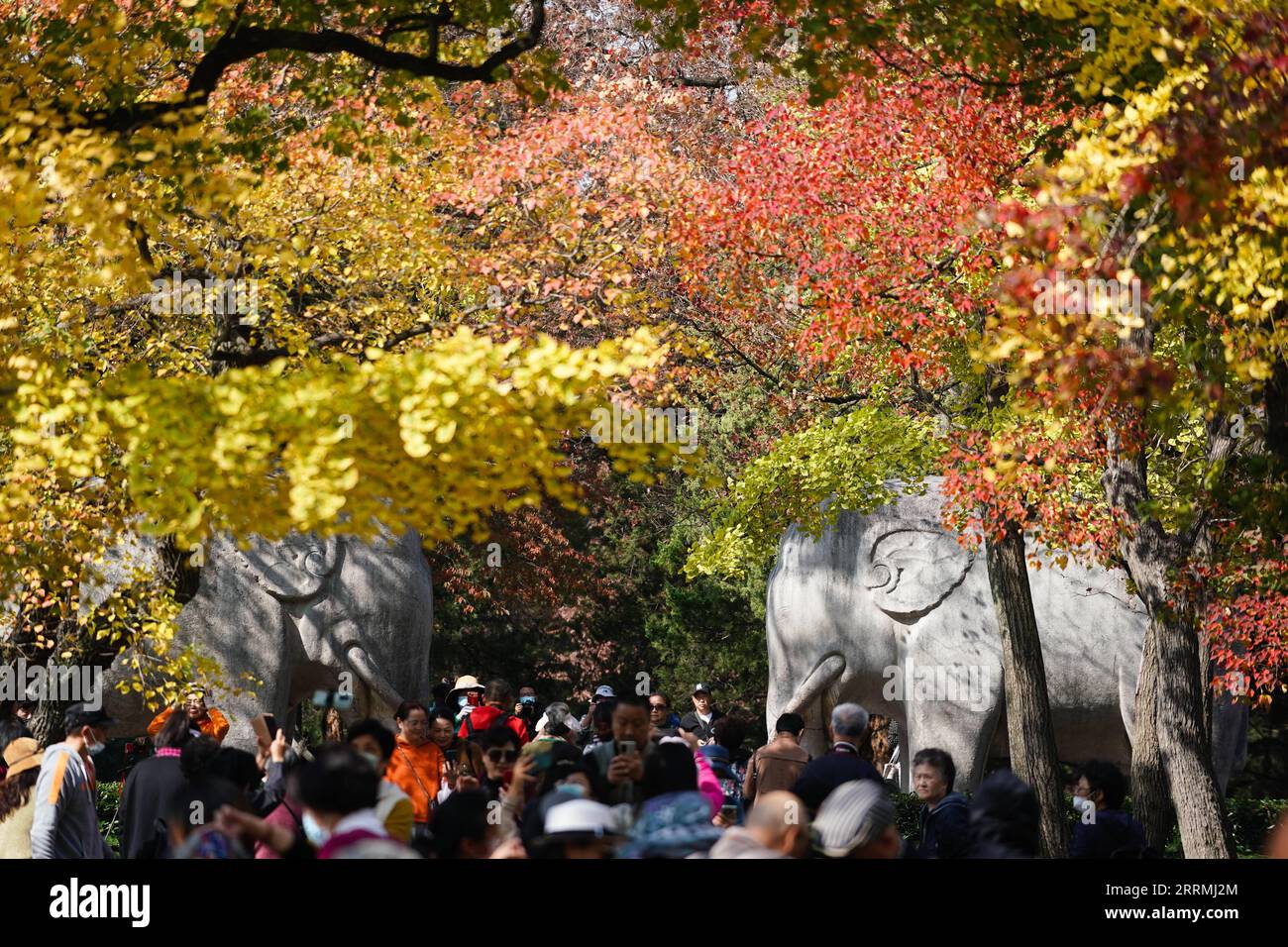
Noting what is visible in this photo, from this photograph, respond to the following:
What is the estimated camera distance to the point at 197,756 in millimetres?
8328

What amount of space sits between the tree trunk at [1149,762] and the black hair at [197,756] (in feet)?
23.5

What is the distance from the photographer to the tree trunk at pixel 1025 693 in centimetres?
1409

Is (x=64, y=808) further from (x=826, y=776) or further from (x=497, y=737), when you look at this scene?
(x=826, y=776)

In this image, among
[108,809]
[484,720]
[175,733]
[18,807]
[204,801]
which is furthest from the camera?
[108,809]

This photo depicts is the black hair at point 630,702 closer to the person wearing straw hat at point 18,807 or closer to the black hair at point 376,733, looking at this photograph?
the black hair at point 376,733

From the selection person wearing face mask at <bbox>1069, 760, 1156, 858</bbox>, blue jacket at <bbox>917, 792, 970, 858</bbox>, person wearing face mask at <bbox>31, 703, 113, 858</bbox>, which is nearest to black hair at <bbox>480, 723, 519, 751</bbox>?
person wearing face mask at <bbox>31, 703, 113, 858</bbox>

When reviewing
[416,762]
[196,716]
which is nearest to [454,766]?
[416,762]

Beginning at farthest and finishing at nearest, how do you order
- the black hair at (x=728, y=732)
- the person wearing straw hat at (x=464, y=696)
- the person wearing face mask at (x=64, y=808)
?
the person wearing straw hat at (x=464, y=696) < the black hair at (x=728, y=732) < the person wearing face mask at (x=64, y=808)

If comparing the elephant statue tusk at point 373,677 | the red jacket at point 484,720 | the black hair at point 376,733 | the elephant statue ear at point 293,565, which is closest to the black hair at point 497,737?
the black hair at point 376,733

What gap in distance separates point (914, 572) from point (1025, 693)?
13.1 ft

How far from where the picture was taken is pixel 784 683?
1800cm

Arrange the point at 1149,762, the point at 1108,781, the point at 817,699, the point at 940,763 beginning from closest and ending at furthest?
the point at 1108,781 < the point at 940,763 < the point at 1149,762 < the point at 817,699

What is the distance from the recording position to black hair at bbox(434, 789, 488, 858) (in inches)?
277
